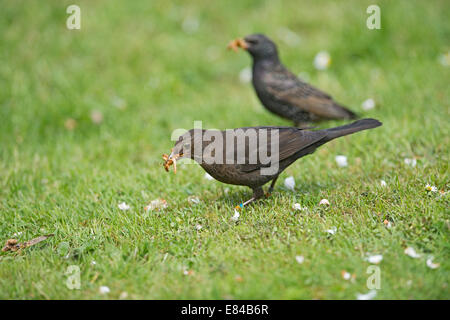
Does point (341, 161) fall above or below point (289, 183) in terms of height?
above

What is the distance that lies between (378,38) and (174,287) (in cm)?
563

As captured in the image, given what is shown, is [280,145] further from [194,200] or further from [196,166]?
[196,166]

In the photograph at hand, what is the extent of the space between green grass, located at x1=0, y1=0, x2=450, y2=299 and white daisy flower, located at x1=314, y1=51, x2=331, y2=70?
4.1 inches

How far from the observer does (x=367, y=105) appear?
19.5 feet

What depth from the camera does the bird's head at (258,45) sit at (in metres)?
5.80

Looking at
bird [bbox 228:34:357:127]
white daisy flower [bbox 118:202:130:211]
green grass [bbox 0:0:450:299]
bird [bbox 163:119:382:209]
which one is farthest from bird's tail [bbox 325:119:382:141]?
white daisy flower [bbox 118:202:130:211]

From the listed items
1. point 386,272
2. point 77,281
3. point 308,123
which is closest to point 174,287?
point 77,281

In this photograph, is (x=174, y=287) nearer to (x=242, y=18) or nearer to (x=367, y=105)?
(x=367, y=105)

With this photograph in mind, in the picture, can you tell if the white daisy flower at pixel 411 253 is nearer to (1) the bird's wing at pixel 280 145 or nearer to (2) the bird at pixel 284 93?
(1) the bird's wing at pixel 280 145

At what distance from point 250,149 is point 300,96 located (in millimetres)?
2051

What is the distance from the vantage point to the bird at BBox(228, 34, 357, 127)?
566cm

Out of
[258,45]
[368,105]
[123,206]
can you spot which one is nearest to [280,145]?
[123,206]

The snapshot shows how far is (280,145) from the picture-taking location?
13.0 feet

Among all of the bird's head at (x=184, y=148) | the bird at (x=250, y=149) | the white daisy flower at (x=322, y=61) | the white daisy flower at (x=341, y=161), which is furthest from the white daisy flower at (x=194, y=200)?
the white daisy flower at (x=322, y=61)
